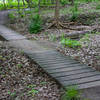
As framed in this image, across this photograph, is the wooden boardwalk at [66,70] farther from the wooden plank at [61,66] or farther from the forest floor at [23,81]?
the forest floor at [23,81]

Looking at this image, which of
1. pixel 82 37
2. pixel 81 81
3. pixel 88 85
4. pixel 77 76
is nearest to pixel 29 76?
pixel 77 76

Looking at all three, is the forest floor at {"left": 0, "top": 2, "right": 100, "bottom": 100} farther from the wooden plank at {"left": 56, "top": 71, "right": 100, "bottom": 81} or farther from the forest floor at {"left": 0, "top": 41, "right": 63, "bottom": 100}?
the wooden plank at {"left": 56, "top": 71, "right": 100, "bottom": 81}

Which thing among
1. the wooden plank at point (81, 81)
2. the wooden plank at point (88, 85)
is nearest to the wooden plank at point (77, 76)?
the wooden plank at point (81, 81)

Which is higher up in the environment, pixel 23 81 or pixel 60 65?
pixel 60 65

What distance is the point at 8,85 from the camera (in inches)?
220

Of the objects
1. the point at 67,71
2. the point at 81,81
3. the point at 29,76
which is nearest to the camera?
the point at 81,81

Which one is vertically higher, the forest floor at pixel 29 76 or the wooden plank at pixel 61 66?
the wooden plank at pixel 61 66

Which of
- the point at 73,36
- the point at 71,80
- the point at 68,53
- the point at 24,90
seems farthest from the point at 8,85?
the point at 73,36

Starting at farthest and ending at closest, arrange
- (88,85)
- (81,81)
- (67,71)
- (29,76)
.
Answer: (29,76), (67,71), (81,81), (88,85)

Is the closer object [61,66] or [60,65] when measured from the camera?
[61,66]

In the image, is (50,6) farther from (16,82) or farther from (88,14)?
(16,82)

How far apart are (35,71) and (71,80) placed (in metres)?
1.75

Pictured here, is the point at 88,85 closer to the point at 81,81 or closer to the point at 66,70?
the point at 81,81

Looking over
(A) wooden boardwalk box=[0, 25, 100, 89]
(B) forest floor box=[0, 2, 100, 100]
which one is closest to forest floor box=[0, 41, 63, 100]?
(B) forest floor box=[0, 2, 100, 100]
